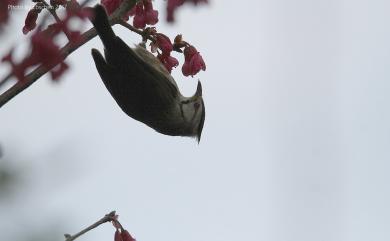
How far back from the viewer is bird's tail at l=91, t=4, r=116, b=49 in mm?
3510

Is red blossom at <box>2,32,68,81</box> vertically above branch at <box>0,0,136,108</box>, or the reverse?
branch at <box>0,0,136,108</box>

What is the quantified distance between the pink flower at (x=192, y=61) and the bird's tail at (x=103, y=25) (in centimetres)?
47

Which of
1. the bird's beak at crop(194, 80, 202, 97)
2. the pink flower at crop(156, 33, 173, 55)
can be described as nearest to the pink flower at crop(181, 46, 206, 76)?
the pink flower at crop(156, 33, 173, 55)

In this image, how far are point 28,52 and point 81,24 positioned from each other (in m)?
0.31

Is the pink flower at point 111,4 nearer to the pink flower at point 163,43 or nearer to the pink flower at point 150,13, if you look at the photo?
the pink flower at point 150,13

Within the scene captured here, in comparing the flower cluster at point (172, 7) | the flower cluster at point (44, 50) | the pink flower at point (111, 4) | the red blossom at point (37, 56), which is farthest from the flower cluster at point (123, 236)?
the red blossom at point (37, 56)

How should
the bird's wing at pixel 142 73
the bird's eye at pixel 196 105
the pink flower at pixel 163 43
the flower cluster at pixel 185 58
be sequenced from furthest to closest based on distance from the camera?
the bird's eye at pixel 196 105, the bird's wing at pixel 142 73, the flower cluster at pixel 185 58, the pink flower at pixel 163 43

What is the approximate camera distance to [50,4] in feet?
10.4

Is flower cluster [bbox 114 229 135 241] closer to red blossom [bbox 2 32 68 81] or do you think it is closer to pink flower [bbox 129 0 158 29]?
pink flower [bbox 129 0 158 29]

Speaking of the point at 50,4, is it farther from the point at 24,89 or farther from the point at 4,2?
the point at 4,2

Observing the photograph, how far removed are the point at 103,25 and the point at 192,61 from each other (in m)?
0.56

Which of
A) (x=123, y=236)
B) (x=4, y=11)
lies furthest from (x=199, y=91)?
(x=4, y=11)

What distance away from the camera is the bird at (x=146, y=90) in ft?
15.1

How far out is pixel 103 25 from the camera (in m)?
3.80
